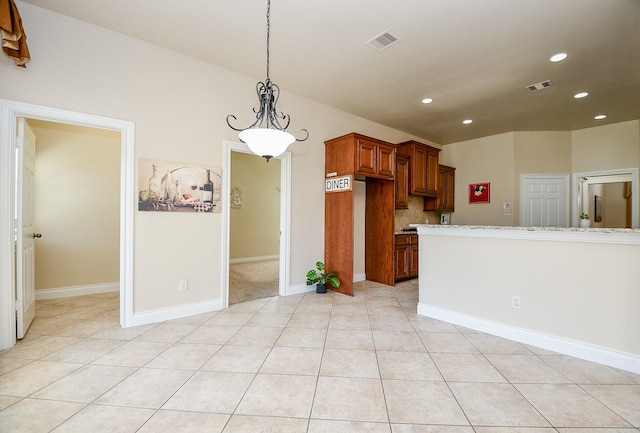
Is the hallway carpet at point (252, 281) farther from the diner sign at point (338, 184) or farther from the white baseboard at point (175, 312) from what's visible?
the diner sign at point (338, 184)

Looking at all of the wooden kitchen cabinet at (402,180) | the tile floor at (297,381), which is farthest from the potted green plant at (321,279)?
the wooden kitchen cabinet at (402,180)

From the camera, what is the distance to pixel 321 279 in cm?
429

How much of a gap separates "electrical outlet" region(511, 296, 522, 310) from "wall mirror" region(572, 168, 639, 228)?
3366 mm

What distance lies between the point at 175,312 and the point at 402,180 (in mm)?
4294

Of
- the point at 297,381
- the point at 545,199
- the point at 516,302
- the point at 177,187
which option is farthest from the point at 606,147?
the point at 177,187

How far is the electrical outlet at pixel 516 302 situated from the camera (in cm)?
271

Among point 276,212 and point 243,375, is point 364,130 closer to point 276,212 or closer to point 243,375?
point 276,212

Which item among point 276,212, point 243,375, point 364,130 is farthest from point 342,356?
point 276,212

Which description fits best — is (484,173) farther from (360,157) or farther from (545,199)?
(360,157)

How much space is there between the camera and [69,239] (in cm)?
399

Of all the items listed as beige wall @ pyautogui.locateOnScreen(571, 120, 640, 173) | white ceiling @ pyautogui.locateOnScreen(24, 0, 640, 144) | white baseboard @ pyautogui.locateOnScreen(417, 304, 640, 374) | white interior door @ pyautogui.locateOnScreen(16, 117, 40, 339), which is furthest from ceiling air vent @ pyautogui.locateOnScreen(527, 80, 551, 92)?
white interior door @ pyautogui.locateOnScreen(16, 117, 40, 339)

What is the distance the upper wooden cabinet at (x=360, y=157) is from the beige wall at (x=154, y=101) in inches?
42.6

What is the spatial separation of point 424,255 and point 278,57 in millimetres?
2971

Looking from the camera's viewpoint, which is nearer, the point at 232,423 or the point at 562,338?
the point at 232,423
